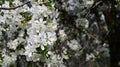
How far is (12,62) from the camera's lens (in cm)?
364

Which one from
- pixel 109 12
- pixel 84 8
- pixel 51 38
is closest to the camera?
pixel 51 38

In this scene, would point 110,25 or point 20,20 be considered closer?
point 20,20

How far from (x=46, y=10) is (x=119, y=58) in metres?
4.35

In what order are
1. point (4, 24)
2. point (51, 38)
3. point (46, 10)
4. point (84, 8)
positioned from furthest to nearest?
point (84, 8)
point (4, 24)
point (46, 10)
point (51, 38)

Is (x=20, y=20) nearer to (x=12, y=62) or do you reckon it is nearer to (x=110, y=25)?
(x=12, y=62)

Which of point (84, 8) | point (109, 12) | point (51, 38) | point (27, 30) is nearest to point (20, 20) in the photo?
point (27, 30)

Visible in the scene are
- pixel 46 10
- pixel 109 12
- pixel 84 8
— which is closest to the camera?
pixel 46 10

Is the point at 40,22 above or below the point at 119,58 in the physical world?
above

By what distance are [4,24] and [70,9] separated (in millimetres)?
3256

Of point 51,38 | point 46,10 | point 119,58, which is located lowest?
point 119,58

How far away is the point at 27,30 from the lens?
304cm

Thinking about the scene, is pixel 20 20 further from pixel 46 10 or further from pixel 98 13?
pixel 98 13

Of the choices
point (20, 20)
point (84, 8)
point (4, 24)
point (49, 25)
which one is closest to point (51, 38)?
point (49, 25)

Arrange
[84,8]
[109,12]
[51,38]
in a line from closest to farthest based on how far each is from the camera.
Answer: [51,38] < [84,8] < [109,12]
